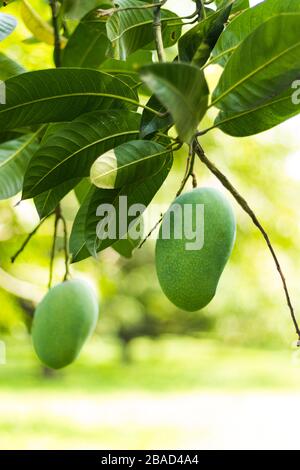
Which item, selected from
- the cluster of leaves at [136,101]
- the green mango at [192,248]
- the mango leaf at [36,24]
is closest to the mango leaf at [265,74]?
the cluster of leaves at [136,101]

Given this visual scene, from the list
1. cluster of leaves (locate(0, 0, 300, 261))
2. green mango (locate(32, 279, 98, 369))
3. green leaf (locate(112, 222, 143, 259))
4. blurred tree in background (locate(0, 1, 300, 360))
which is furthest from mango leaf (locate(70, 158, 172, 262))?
blurred tree in background (locate(0, 1, 300, 360))

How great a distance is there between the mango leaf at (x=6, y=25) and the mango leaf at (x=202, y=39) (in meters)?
0.21

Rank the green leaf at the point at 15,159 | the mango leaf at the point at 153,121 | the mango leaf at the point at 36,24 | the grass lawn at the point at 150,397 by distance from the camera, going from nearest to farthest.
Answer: the mango leaf at the point at 153,121 → the green leaf at the point at 15,159 → the mango leaf at the point at 36,24 → the grass lawn at the point at 150,397

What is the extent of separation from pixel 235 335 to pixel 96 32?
1233 cm

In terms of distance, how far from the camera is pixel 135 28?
910mm

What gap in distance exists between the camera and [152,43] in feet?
3.18

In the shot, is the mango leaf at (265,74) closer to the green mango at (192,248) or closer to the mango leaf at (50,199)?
the green mango at (192,248)

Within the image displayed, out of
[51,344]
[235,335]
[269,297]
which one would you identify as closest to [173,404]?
[269,297]

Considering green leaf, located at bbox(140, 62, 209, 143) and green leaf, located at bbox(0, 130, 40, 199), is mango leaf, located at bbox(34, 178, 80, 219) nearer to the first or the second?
green leaf, located at bbox(0, 130, 40, 199)

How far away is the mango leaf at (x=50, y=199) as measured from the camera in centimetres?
87

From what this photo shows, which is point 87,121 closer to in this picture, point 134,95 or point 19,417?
point 134,95

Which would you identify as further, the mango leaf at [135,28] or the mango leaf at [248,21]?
the mango leaf at [135,28]

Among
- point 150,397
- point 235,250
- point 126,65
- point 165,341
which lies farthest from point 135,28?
point 165,341

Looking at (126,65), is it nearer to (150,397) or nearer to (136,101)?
(136,101)
